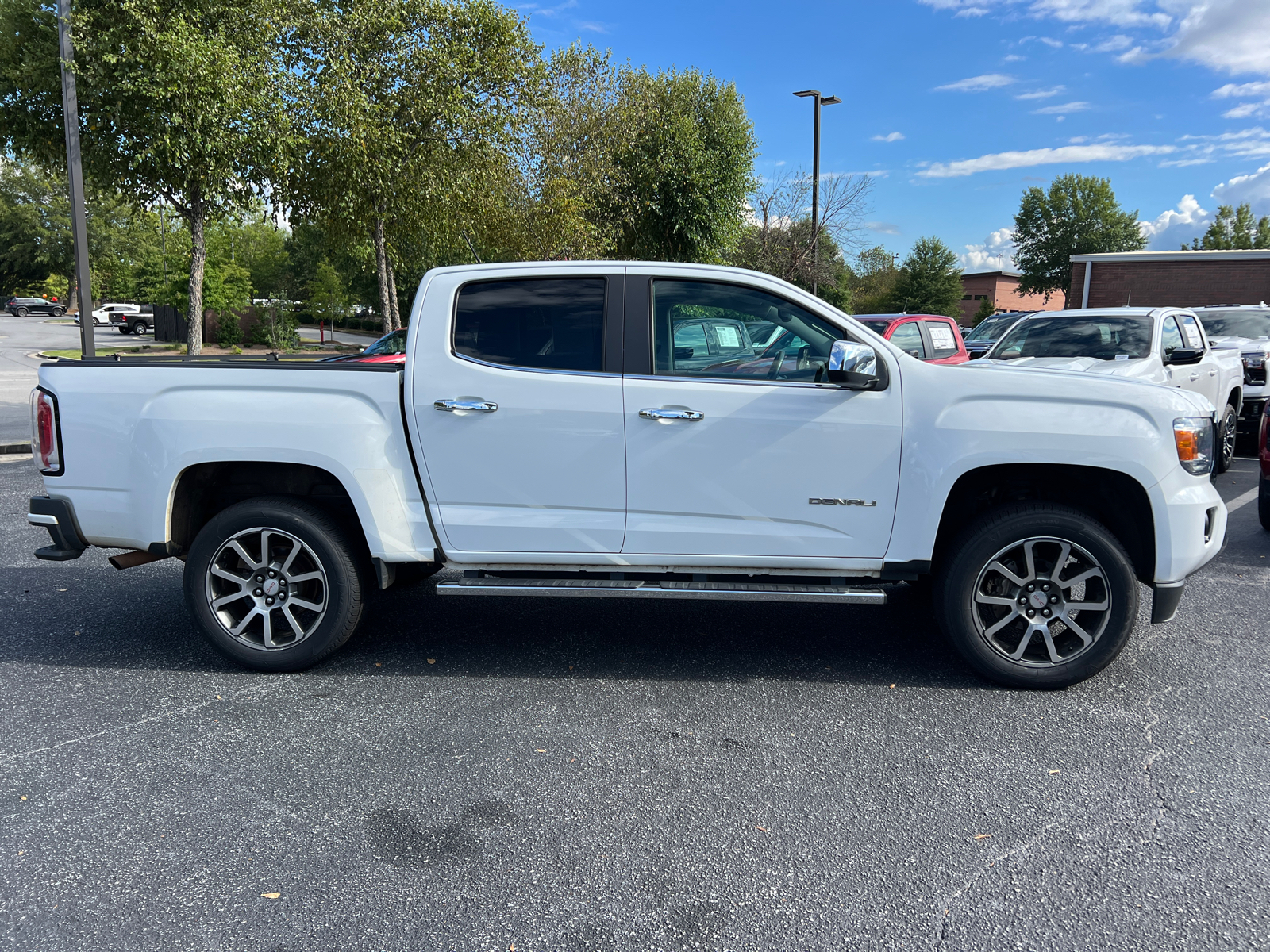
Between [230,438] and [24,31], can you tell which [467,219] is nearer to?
[24,31]

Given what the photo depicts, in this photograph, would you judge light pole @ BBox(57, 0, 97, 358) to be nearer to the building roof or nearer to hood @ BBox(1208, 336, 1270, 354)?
hood @ BBox(1208, 336, 1270, 354)

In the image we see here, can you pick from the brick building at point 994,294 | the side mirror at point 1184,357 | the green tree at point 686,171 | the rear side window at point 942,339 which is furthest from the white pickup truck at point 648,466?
the brick building at point 994,294

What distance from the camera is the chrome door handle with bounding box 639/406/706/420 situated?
13.4 ft

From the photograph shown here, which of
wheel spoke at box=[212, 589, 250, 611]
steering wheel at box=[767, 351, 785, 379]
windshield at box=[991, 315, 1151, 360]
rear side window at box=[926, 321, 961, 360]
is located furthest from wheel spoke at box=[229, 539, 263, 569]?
rear side window at box=[926, 321, 961, 360]

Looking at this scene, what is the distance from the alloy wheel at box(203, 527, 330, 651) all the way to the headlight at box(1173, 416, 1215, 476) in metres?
4.05

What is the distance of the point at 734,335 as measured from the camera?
13.9ft

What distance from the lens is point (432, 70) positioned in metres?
18.7

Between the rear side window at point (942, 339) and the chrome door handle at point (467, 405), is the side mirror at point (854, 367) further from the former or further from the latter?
the rear side window at point (942, 339)

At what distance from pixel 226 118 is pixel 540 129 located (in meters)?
10.8

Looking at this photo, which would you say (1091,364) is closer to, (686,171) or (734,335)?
(734,335)

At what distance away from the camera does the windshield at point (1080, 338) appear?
9030mm

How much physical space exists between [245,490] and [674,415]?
7.59ft

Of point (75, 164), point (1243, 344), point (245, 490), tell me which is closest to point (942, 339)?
point (1243, 344)

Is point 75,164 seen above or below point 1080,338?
above
